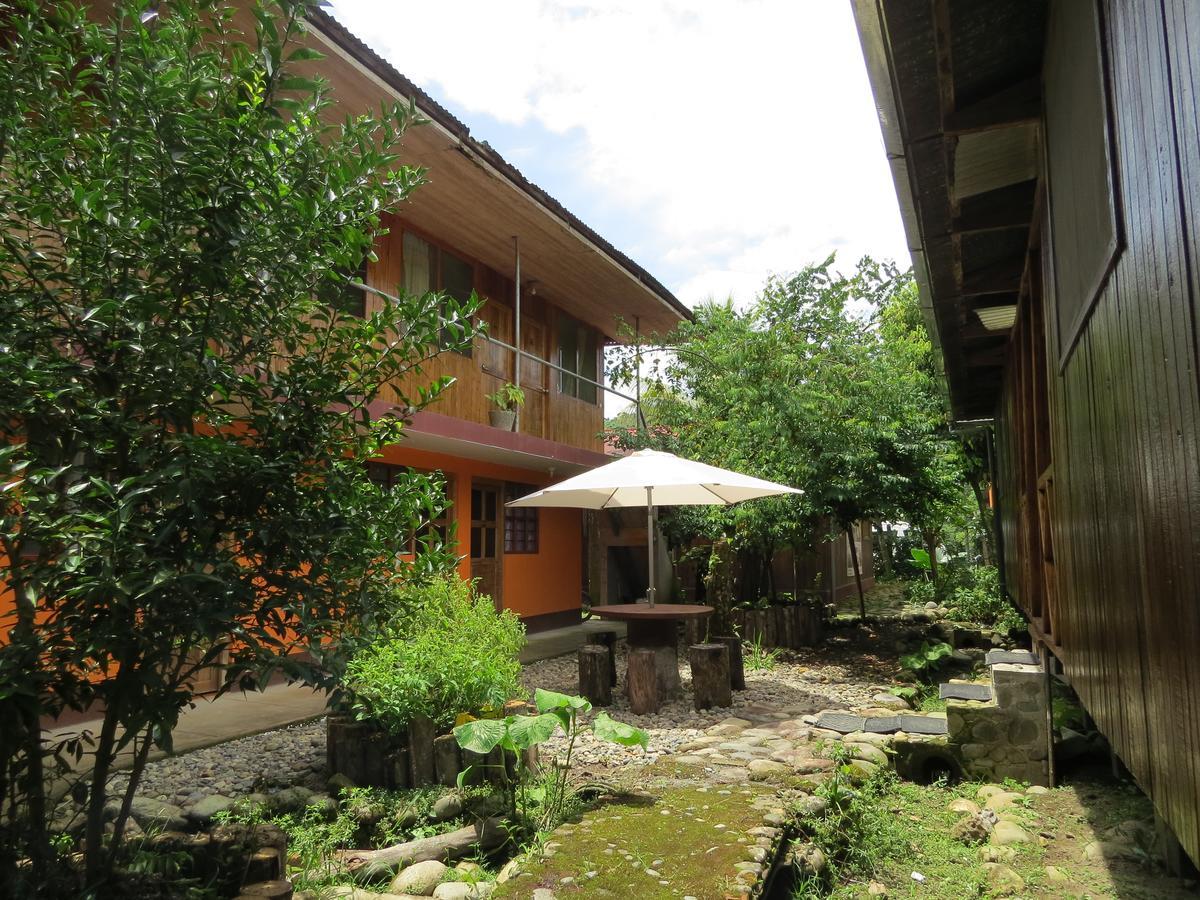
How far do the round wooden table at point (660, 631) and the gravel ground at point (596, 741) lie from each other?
0.26m

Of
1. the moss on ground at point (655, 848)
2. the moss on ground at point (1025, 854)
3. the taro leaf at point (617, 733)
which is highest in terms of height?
the taro leaf at point (617, 733)

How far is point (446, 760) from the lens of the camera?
5.04 meters

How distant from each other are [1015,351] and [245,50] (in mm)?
6581

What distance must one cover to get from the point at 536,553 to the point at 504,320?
3.88 meters

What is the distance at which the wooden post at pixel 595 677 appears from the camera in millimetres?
8031

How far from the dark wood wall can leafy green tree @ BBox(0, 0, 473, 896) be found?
2.37 m

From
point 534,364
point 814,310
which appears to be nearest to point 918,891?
point 534,364

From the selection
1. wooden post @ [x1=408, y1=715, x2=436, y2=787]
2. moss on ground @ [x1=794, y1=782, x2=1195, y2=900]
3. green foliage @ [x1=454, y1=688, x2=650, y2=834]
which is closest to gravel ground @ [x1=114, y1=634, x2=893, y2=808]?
wooden post @ [x1=408, y1=715, x2=436, y2=787]

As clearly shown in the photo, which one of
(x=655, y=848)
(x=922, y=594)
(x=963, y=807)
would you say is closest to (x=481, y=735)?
(x=655, y=848)

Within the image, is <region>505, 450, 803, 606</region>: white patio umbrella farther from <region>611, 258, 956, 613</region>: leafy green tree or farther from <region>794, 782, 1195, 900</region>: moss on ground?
<region>794, 782, 1195, 900</region>: moss on ground

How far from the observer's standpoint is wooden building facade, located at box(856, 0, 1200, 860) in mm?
1727

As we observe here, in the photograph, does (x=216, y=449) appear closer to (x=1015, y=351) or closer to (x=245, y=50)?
(x=245, y=50)

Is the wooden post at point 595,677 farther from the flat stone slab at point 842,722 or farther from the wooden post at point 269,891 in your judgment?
the wooden post at point 269,891

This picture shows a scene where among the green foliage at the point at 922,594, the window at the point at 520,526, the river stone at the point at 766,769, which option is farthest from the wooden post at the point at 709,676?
the green foliage at the point at 922,594
